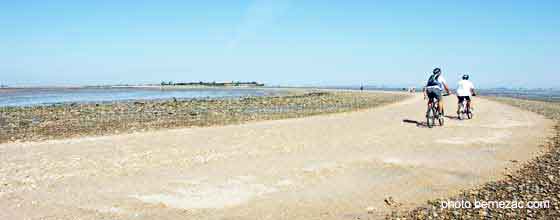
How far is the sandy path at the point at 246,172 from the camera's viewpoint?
19.6 feet

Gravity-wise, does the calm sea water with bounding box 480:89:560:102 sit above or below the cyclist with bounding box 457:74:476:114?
below

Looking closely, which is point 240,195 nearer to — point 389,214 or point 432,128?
point 389,214

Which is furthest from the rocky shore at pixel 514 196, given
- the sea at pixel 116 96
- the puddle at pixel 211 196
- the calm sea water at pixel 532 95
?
the calm sea water at pixel 532 95

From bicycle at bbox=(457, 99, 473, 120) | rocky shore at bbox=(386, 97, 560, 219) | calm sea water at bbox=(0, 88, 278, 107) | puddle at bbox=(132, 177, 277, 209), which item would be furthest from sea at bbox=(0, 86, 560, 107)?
rocky shore at bbox=(386, 97, 560, 219)

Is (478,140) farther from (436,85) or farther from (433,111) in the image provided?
(436,85)

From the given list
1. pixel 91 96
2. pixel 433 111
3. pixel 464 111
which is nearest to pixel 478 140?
pixel 433 111

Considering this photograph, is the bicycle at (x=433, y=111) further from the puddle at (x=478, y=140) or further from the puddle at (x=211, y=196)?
the puddle at (x=211, y=196)

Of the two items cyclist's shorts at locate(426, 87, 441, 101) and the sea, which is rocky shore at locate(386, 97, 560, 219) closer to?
cyclist's shorts at locate(426, 87, 441, 101)

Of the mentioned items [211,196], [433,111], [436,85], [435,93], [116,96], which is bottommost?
[211,196]

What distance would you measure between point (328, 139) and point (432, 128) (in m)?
5.02

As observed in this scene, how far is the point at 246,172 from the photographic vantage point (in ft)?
26.6

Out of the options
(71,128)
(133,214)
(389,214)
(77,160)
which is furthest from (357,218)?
(71,128)

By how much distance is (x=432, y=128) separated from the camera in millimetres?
15172

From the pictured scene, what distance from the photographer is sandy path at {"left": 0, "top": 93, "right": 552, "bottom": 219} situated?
5.98 m
